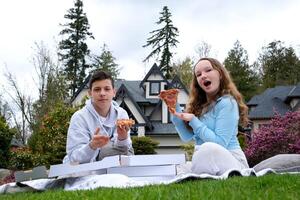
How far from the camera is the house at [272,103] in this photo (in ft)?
128

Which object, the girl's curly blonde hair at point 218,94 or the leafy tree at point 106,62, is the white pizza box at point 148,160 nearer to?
the girl's curly blonde hair at point 218,94

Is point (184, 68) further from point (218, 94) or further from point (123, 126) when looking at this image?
point (123, 126)

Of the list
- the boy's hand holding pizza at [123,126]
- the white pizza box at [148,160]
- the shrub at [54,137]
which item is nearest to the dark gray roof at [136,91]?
the shrub at [54,137]

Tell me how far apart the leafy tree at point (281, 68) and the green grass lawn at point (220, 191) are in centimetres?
4789

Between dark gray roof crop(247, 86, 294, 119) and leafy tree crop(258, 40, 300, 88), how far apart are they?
8796mm

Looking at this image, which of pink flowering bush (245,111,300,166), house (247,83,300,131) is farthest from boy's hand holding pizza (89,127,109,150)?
house (247,83,300,131)

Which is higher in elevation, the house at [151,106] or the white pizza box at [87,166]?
the house at [151,106]

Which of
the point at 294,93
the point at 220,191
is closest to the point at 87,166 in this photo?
the point at 220,191

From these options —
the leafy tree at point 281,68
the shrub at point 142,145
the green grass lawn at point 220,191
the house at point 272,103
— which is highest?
the leafy tree at point 281,68

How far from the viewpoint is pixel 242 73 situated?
48344 millimetres

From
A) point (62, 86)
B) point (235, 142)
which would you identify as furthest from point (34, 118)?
point (235, 142)

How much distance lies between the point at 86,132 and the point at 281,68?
47.8 m

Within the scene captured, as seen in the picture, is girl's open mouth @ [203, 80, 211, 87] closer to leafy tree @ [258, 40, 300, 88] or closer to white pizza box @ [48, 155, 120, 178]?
white pizza box @ [48, 155, 120, 178]

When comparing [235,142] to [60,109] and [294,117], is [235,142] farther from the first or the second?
[60,109]
